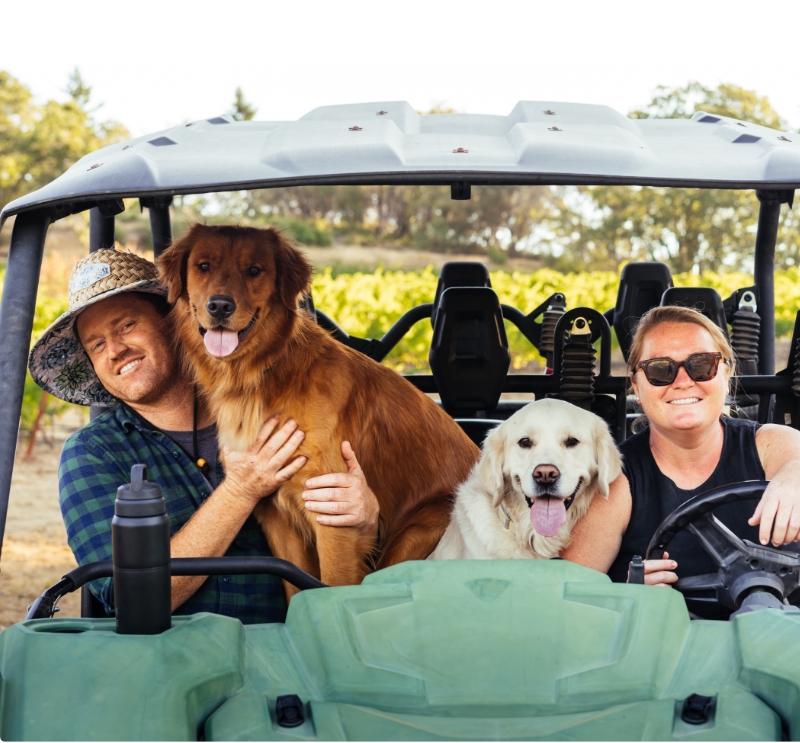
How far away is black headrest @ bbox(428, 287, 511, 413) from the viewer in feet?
10.6

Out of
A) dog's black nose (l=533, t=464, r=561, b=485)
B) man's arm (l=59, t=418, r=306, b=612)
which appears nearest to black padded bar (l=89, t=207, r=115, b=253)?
man's arm (l=59, t=418, r=306, b=612)

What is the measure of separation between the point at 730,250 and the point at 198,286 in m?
22.7

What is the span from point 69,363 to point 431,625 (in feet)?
5.09

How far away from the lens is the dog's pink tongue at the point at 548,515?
2.32 metres

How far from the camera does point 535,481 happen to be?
230cm

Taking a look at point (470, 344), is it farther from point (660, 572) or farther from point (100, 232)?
point (660, 572)

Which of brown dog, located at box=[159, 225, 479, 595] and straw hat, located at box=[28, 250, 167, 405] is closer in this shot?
straw hat, located at box=[28, 250, 167, 405]

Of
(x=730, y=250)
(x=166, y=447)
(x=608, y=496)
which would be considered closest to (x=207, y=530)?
(x=166, y=447)

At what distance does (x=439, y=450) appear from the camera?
9.29 ft

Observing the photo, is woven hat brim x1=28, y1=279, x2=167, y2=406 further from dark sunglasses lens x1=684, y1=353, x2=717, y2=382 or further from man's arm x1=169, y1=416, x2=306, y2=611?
dark sunglasses lens x1=684, y1=353, x2=717, y2=382

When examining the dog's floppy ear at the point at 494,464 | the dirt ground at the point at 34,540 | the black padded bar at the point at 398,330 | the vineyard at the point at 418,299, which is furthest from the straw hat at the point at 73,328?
the vineyard at the point at 418,299

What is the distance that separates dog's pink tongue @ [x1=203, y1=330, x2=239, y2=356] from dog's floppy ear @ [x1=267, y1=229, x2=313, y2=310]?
204 millimetres

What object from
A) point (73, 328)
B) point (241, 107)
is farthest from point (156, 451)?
point (241, 107)

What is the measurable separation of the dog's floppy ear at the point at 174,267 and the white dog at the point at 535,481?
991mm
